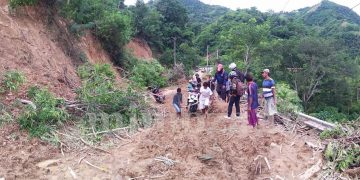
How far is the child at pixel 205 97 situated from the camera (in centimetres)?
1006

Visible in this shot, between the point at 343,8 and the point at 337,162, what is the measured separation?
10129 cm

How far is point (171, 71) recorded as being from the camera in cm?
2716

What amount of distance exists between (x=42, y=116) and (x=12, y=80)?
180cm

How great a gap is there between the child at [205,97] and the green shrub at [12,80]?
4705mm

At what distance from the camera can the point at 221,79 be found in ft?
36.4

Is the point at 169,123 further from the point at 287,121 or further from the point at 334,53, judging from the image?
the point at 334,53

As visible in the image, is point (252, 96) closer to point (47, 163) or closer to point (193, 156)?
point (193, 156)

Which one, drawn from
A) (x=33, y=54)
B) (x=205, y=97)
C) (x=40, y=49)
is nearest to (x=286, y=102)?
(x=205, y=97)

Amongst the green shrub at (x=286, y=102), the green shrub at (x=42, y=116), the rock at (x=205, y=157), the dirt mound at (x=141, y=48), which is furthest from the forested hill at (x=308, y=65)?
the rock at (x=205, y=157)

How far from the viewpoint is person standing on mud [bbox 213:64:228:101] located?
10.9 metres

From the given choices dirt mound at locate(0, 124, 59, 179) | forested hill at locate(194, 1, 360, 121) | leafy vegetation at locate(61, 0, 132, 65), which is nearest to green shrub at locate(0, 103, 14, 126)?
dirt mound at locate(0, 124, 59, 179)

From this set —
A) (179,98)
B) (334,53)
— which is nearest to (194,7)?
(334,53)

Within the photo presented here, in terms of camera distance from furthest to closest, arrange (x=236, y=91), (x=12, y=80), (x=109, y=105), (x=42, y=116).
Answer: (x=109, y=105) → (x=236, y=91) → (x=12, y=80) → (x=42, y=116)

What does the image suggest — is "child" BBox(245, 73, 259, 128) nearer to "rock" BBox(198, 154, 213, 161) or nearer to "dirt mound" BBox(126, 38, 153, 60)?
"rock" BBox(198, 154, 213, 161)
